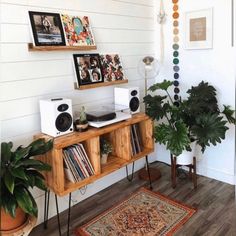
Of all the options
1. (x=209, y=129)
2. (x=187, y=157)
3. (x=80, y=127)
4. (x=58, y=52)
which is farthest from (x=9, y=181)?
(x=187, y=157)

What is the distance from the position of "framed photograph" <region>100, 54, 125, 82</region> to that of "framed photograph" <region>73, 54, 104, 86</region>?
0.07 meters

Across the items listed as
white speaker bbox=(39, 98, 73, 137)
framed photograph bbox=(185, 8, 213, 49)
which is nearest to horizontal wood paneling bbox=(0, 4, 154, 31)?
framed photograph bbox=(185, 8, 213, 49)

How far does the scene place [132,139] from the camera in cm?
248

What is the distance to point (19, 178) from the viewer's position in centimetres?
156

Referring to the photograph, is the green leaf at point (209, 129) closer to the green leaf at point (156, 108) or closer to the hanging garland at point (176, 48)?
the green leaf at point (156, 108)

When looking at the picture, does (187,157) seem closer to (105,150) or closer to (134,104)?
(134,104)

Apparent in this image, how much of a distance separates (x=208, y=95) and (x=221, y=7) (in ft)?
2.86

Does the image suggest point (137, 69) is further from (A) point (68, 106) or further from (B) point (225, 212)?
(B) point (225, 212)

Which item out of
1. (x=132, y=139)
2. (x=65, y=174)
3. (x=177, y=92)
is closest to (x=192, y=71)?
(x=177, y=92)

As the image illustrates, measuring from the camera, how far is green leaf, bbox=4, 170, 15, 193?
56.3 inches

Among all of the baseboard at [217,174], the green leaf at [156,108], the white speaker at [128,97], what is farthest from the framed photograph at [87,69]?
the baseboard at [217,174]

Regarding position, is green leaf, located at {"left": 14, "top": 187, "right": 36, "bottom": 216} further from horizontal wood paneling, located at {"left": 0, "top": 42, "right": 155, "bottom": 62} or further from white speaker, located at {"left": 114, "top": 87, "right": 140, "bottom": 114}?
white speaker, located at {"left": 114, "top": 87, "right": 140, "bottom": 114}

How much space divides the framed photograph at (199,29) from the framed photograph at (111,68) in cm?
81

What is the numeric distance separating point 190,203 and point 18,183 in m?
1.61
